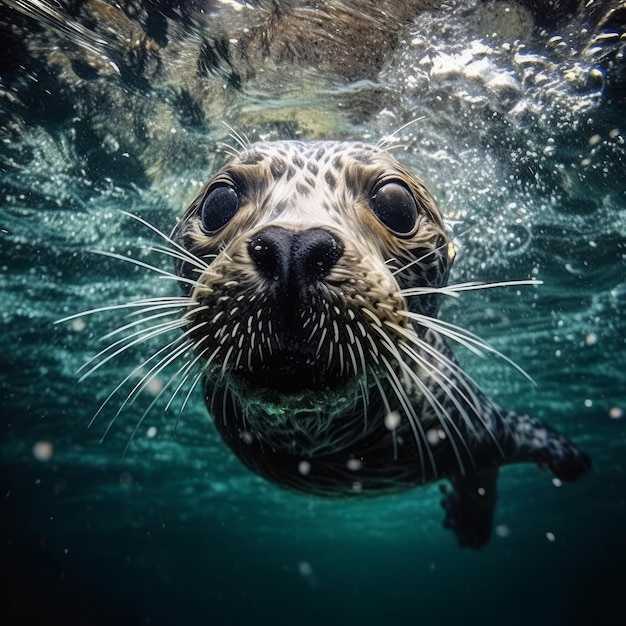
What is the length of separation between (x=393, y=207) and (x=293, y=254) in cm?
137

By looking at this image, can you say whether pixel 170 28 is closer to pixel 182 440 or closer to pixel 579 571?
pixel 182 440

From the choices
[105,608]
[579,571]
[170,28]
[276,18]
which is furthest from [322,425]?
[579,571]

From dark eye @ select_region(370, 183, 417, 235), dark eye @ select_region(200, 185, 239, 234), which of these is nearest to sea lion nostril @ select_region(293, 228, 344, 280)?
dark eye @ select_region(370, 183, 417, 235)

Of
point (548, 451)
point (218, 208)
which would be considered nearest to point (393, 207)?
point (218, 208)

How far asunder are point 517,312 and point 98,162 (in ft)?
28.9

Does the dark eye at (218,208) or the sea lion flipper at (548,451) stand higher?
the dark eye at (218,208)

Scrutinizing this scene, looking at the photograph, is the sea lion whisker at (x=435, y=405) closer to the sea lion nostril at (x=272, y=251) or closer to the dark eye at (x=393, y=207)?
the sea lion nostril at (x=272, y=251)

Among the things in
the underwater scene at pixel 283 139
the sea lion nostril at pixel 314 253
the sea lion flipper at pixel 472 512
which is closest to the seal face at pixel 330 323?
the sea lion nostril at pixel 314 253

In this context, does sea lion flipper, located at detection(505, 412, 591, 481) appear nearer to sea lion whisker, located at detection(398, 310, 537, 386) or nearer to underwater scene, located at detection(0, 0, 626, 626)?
underwater scene, located at detection(0, 0, 626, 626)

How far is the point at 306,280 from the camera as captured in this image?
238cm

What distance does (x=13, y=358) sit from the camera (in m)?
14.3

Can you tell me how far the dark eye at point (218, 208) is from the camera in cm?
352

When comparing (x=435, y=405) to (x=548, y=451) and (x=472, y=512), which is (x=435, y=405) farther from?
(x=472, y=512)

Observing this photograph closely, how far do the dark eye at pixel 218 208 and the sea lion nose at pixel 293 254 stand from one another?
1.12 metres
